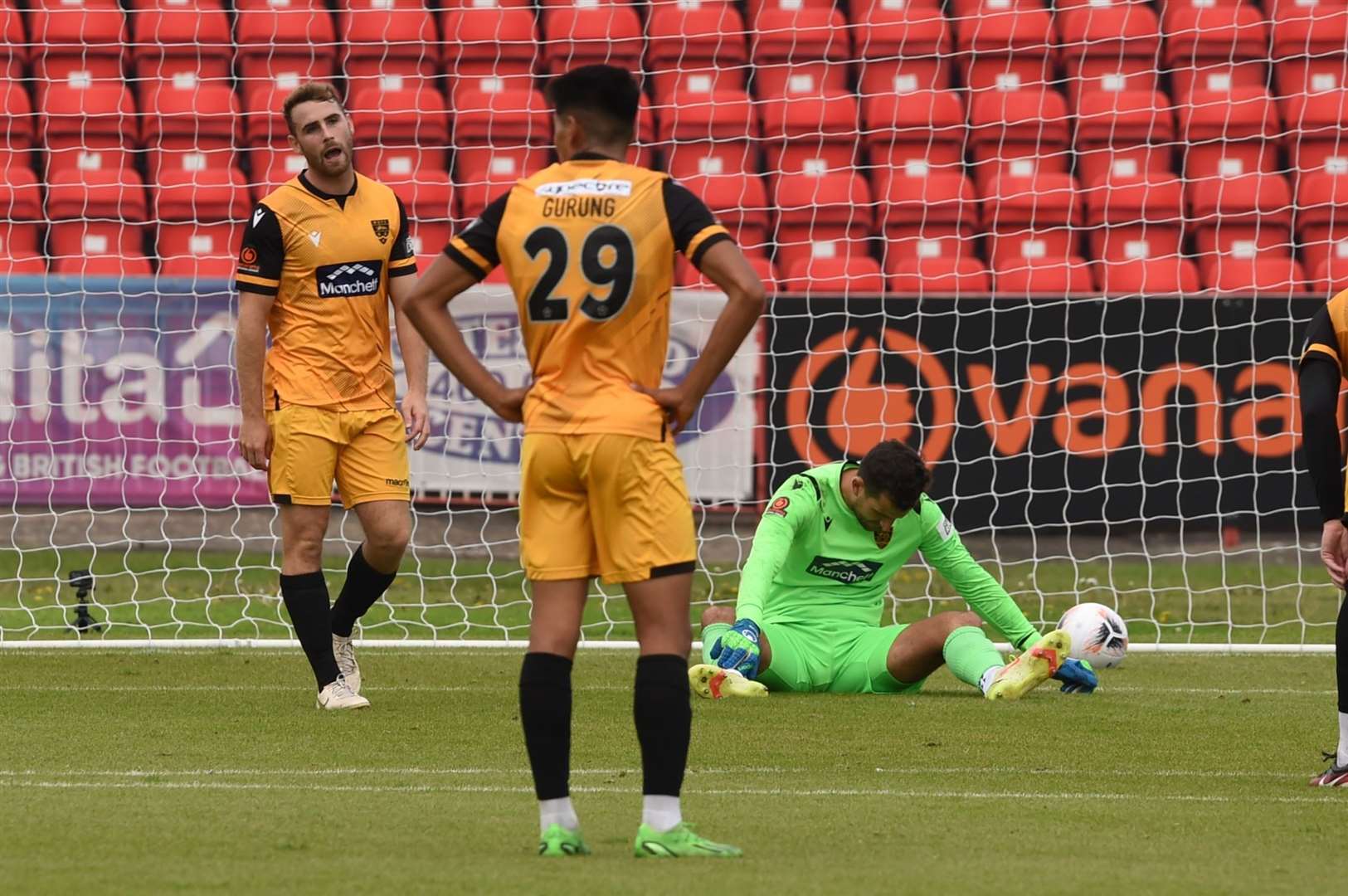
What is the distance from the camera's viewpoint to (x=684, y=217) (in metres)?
4.23

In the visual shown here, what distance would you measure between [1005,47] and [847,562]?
294 inches

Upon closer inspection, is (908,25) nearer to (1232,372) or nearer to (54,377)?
A: (1232,372)

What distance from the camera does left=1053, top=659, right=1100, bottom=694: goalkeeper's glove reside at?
7.78 m

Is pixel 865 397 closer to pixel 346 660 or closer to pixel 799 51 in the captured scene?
pixel 799 51

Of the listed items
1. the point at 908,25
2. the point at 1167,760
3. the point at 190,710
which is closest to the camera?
the point at 1167,760

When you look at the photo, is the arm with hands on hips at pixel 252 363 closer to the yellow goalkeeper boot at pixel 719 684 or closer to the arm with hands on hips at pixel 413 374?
the arm with hands on hips at pixel 413 374

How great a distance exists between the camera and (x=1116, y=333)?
491 inches

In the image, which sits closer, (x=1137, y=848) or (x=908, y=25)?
(x=1137, y=848)

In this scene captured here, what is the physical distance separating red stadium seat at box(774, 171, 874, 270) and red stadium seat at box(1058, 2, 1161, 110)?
176 cm

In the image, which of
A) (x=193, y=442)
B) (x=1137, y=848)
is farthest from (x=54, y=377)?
(x=1137, y=848)

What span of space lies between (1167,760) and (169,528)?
7.89m

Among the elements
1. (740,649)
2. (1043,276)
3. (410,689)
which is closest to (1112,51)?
(1043,276)

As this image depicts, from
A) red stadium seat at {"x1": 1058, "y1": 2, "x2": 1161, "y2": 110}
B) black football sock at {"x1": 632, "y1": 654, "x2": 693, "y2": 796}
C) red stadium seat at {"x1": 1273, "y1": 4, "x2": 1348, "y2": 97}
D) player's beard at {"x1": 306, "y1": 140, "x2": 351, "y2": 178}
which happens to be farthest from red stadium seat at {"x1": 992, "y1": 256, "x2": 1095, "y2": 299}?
black football sock at {"x1": 632, "y1": 654, "x2": 693, "y2": 796}

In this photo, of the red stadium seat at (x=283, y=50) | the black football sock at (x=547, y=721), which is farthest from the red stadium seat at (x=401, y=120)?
the black football sock at (x=547, y=721)
